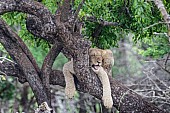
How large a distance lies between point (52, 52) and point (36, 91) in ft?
1.94

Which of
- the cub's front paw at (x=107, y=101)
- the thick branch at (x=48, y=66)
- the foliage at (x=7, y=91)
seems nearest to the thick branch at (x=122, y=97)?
the cub's front paw at (x=107, y=101)

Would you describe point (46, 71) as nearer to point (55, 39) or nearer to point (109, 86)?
point (55, 39)

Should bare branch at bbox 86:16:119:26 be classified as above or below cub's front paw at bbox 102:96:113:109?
above

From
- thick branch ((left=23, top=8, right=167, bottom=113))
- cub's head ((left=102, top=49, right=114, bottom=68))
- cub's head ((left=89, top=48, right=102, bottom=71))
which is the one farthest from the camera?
cub's head ((left=102, top=49, right=114, bottom=68))

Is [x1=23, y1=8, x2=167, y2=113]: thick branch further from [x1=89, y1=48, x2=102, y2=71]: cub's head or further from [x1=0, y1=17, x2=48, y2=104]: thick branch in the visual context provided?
[x1=0, y1=17, x2=48, y2=104]: thick branch

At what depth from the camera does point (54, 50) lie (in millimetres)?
6227

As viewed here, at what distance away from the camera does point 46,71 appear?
20.4 feet

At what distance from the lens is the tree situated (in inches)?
226

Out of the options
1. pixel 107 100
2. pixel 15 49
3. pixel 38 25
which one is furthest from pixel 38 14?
pixel 107 100

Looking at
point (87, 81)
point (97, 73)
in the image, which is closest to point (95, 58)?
point (97, 73)

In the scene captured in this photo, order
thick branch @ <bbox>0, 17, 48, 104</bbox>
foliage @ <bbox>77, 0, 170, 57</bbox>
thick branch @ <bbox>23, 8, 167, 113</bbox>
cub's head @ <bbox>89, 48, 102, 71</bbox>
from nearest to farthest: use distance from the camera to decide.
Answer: thick branch @ <bbox>23, 8, 167, 113</bbox> < foliage @ <bbox>77, 0, 170, 57</bbox> < thick branch @ <bbox>0, 17, 48, 104</bbox> < cub's head @ <bbox>89, 48, 102, 71</bbox>

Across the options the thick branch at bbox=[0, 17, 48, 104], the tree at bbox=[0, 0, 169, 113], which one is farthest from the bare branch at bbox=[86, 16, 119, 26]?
the thick branch at bbox=[0, 17, 48, 104]

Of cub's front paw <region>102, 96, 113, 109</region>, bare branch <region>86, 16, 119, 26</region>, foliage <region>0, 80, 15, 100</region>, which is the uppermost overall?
bare branch <region>86, 16, 119, 26</region>

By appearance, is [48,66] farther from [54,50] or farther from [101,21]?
[101,21]
